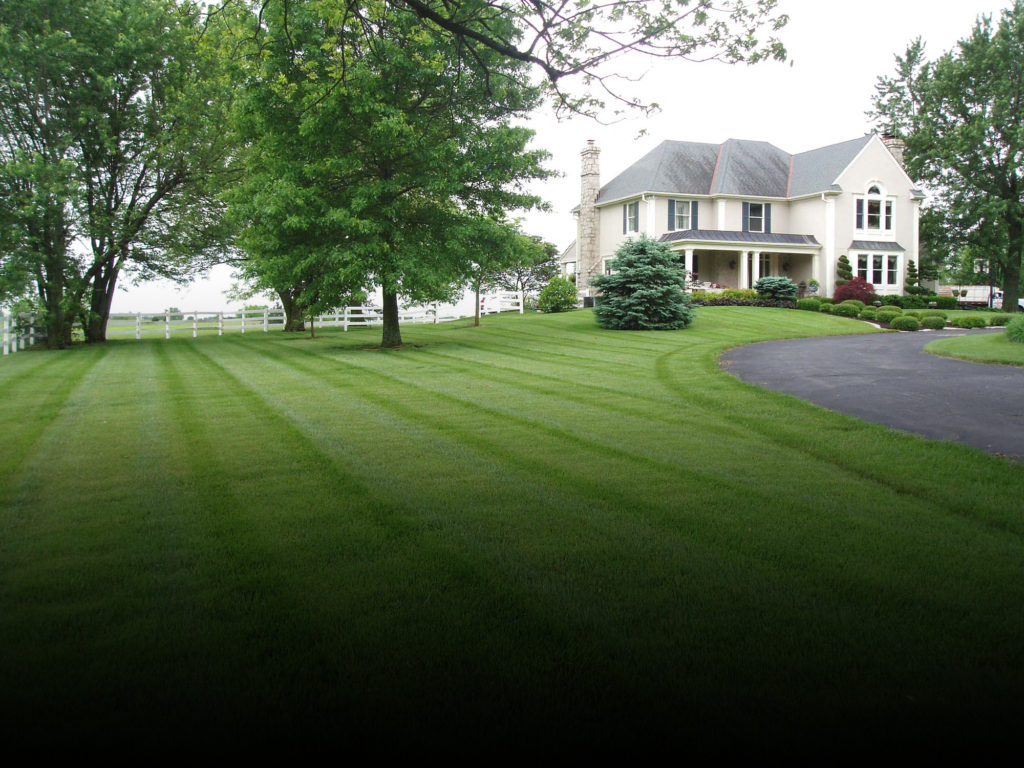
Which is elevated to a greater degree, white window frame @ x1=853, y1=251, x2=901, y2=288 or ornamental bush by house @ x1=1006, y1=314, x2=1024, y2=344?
white window frame @ x1=853, y1=251, x2=901, y2=288

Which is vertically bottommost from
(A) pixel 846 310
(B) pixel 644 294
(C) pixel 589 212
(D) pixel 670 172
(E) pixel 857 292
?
(A) pixel 846 310

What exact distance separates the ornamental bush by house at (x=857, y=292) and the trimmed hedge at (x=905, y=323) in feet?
26.3

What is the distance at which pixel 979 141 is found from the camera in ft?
125

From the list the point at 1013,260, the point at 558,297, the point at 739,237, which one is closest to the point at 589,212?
the point at 558,297

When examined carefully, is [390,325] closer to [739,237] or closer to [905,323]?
[905,323]

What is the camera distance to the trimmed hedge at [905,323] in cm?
2517

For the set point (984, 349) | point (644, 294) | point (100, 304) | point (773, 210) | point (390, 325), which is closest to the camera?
point (984, 349)

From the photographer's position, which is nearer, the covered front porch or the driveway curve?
the driveway curve

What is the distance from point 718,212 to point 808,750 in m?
35.9

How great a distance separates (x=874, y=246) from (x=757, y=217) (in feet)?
18.7

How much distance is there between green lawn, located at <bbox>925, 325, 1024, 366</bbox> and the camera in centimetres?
1409

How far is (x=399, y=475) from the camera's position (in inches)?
247

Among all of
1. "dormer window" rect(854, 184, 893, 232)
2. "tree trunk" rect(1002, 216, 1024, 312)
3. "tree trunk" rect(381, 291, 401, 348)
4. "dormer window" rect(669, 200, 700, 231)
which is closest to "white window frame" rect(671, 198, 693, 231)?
"dormer window" rect(669, 200, 700, 231)

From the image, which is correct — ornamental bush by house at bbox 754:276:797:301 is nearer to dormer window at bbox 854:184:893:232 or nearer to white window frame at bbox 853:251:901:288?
white window frame at bbox 853:251:901:288
